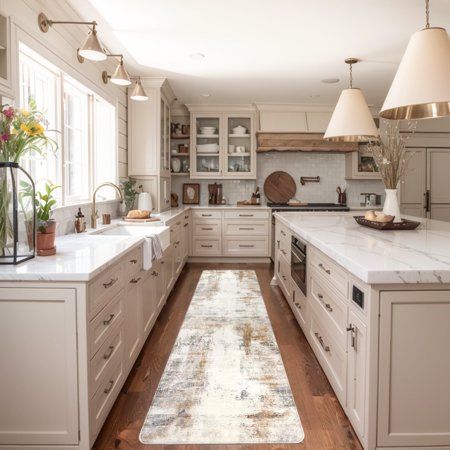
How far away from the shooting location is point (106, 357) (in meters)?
2.05

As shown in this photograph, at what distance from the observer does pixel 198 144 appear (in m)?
6.91

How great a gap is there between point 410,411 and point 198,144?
18.7ft

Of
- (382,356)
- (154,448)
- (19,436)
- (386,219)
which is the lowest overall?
(154,448)

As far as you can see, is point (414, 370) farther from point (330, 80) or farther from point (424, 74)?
point (330, 80)

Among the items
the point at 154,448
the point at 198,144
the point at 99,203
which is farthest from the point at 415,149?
the point at 154,448

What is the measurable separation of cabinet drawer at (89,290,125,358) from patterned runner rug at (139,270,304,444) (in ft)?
1.68

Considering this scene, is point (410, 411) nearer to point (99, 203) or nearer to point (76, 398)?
point (76, 398)

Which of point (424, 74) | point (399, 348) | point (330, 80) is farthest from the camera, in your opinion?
point (330, 80)

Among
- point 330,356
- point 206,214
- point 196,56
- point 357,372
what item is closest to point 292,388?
point 330,356

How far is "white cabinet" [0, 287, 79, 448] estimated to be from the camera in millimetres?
1727

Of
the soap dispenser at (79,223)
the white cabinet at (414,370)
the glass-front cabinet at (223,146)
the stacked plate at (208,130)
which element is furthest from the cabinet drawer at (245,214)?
the white cabinet at (414,370)

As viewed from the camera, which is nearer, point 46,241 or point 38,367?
point 38,367

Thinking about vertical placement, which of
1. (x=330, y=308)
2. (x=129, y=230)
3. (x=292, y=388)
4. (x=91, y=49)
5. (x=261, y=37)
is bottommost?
(x=292, y=388)

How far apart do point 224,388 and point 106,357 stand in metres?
0.79
